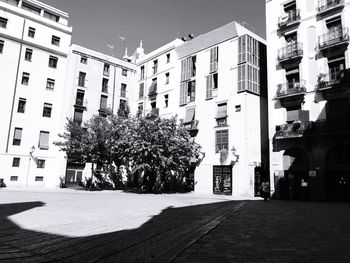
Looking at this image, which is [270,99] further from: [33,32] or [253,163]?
[33,32]

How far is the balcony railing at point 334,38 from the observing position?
2290cm

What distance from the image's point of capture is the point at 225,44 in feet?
105

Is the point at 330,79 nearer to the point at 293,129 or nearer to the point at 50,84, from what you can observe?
the point at 293,129

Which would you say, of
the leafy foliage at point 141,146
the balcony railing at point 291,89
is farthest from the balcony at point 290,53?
the leafy foliage at point 141,146

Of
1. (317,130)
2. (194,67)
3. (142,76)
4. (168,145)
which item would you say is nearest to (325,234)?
(317,130)

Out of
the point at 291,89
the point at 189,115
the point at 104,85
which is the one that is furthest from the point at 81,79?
the point at 291,89

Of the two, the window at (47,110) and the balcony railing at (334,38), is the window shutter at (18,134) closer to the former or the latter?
the window at (47,110)

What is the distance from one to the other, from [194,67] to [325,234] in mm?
29051

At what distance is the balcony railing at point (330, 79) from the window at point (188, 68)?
14.7 m

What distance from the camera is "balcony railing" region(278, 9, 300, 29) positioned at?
2650 cm

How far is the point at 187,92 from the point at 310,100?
14.3 m

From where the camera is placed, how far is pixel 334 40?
2358cm

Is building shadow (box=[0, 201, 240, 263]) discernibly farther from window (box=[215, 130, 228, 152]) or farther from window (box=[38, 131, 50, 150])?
window (box=[38, 131, 50, 150])

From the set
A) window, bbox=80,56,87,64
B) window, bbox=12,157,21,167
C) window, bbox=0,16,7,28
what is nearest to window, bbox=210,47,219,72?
window, bbox=80,56,87,64
